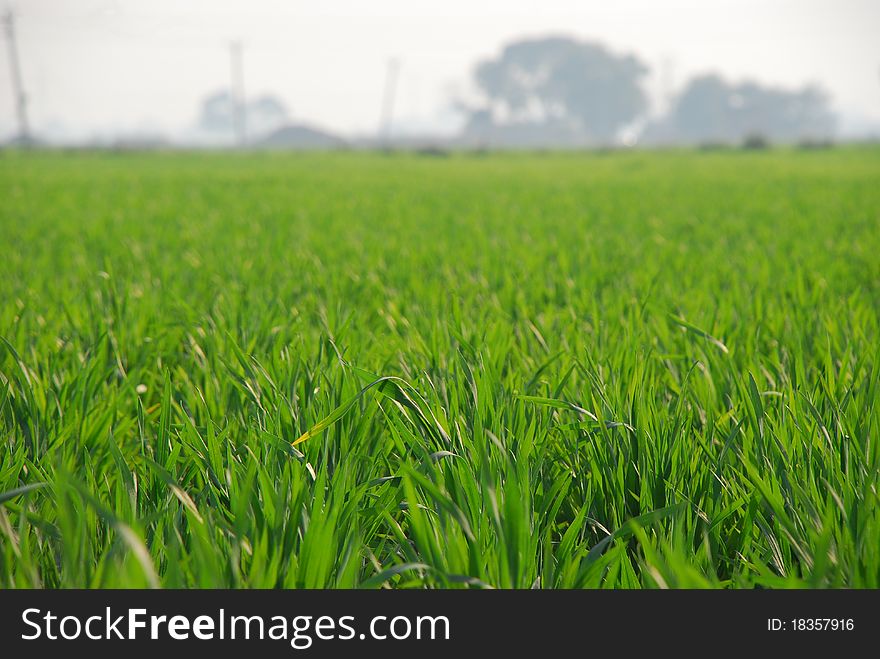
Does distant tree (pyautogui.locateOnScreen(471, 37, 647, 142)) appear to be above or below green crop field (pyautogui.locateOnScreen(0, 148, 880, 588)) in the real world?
above

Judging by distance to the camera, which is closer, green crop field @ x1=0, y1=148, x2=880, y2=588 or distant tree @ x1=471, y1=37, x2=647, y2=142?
green crop field @ x1=0, y1=148, x2=880, y2=588

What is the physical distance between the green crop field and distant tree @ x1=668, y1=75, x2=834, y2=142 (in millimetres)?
101340

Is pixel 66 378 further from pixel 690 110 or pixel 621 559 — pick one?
pixel 690 110

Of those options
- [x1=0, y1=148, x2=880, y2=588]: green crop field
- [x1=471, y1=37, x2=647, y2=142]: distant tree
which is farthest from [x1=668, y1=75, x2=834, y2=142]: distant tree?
[x1=0, y1=148, x2=880, y2=588]: green crop field

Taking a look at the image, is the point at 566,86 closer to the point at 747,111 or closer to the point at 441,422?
the point at 747,111

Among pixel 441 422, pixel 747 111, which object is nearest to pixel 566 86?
pixel 747 111

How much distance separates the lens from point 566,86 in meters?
91.2

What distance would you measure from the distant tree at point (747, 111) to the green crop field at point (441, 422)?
101 m

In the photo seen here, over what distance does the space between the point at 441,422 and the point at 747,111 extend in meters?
108

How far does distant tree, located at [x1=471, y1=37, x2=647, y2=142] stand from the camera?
90.6m

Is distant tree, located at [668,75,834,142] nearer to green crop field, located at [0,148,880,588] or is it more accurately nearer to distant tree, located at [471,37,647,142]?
distant tree, located at [471,37,647,142]
